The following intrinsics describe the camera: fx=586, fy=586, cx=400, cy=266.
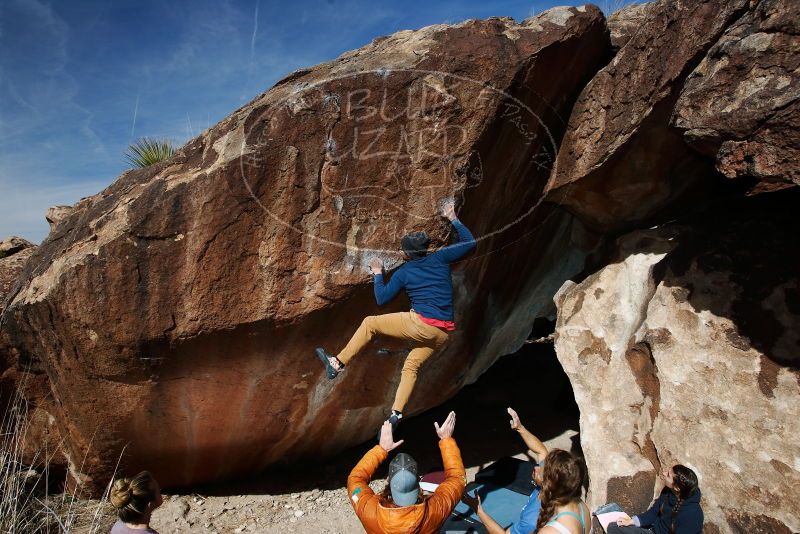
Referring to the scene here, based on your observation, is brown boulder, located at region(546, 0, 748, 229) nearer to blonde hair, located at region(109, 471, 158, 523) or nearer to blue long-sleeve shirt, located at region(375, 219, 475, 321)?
blue long-sleeve shirt, located at region(375, 219, 475, 321)

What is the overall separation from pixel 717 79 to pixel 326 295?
8.76ft

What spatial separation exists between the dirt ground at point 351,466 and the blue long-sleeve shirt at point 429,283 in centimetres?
204

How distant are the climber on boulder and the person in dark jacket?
4.83 feet

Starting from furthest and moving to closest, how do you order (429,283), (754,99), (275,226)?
1. (275,226)
2. (429,283)
3. (754,99)

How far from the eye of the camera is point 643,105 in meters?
3.95

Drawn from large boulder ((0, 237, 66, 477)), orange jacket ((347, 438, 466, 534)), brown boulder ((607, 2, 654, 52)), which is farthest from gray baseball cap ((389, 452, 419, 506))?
brown boulder ((607, 2, 654, 52))

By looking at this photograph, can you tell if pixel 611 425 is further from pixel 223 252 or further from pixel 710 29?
pixel 223 252

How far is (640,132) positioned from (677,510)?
96.5 inches

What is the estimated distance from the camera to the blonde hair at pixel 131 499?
98.6 inches

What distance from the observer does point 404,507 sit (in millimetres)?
2408

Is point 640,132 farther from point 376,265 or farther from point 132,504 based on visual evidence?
point 132,504

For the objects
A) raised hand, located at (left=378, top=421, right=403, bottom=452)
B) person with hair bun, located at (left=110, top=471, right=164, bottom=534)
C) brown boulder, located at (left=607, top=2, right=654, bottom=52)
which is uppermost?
brown boulder, located at (left=607, top=2, right=654, bottom=52)

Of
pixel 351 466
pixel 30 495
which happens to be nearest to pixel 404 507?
pixel 351 466

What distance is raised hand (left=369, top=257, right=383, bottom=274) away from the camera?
3.70m
